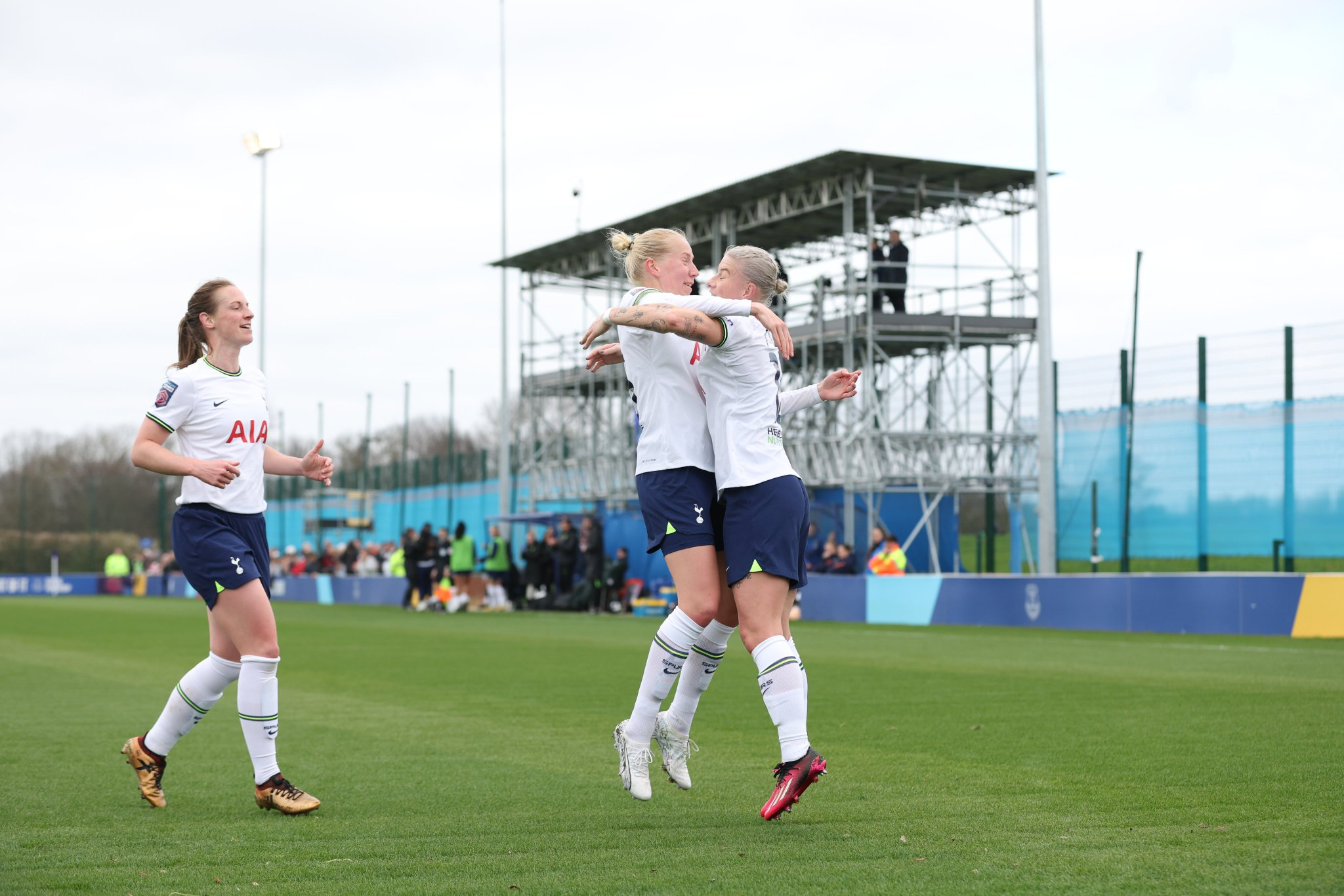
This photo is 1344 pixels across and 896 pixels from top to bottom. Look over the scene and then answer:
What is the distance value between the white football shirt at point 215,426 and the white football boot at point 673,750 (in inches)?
68.7

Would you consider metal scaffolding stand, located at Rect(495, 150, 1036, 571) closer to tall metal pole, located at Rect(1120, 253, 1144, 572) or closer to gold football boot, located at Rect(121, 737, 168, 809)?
tall metal pole, located at Rect(1120, 253, 1144, 572)

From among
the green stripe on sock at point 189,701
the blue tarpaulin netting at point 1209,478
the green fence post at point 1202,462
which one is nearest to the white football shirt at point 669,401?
the green stripe on sock at point 189,701

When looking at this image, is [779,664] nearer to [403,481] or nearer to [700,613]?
[700,613]

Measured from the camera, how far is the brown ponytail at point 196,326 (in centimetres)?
573

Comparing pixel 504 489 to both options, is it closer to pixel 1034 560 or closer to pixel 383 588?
pixel 383 588

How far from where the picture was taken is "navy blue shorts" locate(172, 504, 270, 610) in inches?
214

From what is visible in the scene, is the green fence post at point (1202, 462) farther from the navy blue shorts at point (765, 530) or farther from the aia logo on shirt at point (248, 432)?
the aia logo on shirt at point (248, 432)

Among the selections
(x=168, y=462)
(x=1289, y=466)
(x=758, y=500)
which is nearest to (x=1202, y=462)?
(x=1289, y=466)

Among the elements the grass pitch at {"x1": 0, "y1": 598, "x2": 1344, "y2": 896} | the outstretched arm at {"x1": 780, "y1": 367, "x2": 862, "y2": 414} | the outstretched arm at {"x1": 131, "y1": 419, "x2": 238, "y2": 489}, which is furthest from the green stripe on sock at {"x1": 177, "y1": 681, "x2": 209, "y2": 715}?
the outstretched arm at {"x1": 780, "y1": 367, "x2": 862, "y2": 414}

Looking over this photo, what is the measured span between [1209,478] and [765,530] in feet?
52.7

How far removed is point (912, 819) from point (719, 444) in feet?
4.75

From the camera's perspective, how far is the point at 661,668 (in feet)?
17.3

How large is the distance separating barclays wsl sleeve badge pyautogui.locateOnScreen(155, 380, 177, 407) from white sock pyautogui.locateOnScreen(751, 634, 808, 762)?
2441mm

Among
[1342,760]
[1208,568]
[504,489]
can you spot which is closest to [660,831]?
[1342,760]
